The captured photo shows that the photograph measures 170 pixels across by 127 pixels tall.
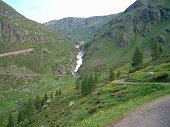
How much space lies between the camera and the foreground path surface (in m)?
34.1

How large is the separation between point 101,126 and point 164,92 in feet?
57.9

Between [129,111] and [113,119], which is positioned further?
[129,111]

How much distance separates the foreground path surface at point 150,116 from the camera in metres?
34.1

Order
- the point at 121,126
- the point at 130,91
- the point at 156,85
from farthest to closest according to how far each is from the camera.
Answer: the point at 130,91 → the point at 156,85 → the point at 121,126

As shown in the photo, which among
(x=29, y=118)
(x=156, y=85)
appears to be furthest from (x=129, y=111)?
(x=29, y=118)

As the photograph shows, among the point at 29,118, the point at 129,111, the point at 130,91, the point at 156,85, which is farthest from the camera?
the point at 29,118

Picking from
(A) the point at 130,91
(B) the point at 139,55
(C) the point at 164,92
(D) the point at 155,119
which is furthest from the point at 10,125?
(D) the point at 155,119

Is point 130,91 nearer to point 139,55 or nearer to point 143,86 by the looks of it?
point 143,86

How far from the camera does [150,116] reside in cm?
3694

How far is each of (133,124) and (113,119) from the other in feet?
13.7

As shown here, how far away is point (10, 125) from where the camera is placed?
165125 mm

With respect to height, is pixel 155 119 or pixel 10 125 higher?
pixel 155 119

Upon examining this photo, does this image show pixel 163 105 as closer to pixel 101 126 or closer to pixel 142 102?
pixel 142 102

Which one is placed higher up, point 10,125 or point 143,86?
point 143,86
